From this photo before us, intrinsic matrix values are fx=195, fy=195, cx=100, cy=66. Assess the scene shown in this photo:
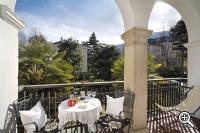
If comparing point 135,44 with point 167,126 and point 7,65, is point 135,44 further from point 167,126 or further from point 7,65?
point 7,65

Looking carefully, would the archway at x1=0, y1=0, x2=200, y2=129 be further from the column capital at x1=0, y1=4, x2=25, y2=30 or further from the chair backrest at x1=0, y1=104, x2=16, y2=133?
the chair backrest at x1=0, y1=104, x2=16, y2=133

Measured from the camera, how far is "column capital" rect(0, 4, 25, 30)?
2.54 metres

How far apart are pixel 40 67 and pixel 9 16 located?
5.16 metres

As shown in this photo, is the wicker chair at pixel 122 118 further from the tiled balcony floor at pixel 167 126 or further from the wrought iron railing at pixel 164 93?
the wrought iron railing at pixel 164 93

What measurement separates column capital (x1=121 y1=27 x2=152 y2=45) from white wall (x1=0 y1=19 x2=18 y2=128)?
2.01m

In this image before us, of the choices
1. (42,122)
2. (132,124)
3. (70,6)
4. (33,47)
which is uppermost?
(70,6)

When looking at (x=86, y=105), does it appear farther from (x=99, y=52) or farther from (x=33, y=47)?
(x=99, y=52)

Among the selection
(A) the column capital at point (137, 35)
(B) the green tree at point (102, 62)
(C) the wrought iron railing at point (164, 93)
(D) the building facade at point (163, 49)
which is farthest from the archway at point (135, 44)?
(D) the building facade at point (163, 49)

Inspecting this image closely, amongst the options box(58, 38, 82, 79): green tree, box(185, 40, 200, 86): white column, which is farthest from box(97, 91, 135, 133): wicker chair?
box(58, 38, 82, 79): green tree

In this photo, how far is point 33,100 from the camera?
11.6 ft

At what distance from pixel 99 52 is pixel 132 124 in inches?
457

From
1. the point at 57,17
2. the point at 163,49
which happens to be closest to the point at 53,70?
the point at 57,17

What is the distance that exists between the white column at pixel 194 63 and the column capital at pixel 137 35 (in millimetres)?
1783

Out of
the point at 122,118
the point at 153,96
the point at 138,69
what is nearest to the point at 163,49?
the point at 153,96
